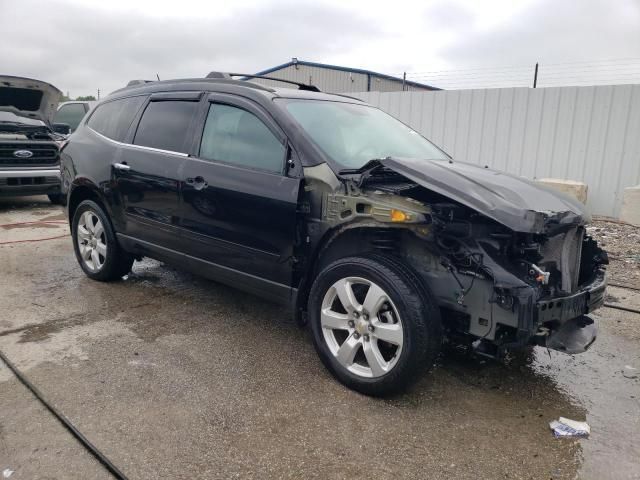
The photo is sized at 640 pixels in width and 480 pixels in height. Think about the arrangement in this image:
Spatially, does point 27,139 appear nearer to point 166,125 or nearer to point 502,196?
point 166,125

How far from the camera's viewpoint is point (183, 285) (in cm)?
506

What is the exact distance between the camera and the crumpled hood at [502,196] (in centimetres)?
257

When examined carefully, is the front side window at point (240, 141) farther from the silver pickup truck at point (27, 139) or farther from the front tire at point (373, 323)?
the silver pickup truck at point (27, 139)

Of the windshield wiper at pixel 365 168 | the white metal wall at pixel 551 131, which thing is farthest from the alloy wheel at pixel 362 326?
the white metal wall at pixel 551 131

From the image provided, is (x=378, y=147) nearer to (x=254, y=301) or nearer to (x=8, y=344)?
(x=254, y=301)

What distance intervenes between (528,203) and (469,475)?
1401mm

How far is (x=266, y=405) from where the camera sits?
2.93 m

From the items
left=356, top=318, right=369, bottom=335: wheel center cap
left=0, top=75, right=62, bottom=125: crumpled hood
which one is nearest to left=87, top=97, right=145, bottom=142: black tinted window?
left=356, top=318, right=369, bottom=335: wheel center cap

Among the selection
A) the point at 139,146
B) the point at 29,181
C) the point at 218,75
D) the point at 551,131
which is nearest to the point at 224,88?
the point at 218,75

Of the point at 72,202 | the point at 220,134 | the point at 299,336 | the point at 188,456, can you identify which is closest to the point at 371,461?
the point at 188,456

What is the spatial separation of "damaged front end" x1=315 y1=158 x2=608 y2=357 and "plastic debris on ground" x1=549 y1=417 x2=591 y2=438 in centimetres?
→ 39

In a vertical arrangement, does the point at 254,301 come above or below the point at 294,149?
below

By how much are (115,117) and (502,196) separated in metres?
3.68

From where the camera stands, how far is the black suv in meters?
2.73
